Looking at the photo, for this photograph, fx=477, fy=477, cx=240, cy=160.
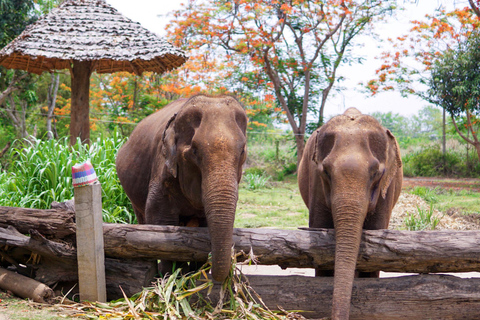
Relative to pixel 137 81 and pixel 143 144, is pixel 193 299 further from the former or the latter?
pixel 137 81

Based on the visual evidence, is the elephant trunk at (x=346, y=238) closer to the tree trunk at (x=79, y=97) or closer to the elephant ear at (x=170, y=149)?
the elephant ear at (x=170, y=149)

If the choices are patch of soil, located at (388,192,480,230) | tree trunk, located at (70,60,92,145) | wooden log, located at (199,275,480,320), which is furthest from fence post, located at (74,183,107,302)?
Result: patch of soil, located at (388,192,480,230)

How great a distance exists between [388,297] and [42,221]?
10.2 ft

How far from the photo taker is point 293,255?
4.14 m

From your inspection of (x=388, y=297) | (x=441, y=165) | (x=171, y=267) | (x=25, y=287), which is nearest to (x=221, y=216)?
(x=171, y=267)

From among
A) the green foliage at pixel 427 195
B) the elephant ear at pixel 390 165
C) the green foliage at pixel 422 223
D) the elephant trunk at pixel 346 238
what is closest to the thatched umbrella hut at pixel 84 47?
the green foliage at pixel 422 223

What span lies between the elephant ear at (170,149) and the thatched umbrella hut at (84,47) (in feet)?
14.1

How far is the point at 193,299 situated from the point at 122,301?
63 centimetres

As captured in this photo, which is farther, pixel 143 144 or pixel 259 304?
pixel 143 144

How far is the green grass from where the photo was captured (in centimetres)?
943

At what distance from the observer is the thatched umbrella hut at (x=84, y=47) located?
830 centimetres

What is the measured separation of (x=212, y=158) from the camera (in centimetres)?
376

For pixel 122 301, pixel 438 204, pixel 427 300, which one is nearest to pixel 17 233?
pixel 122 301

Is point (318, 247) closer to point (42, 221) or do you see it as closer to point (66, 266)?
point (66, 266)
